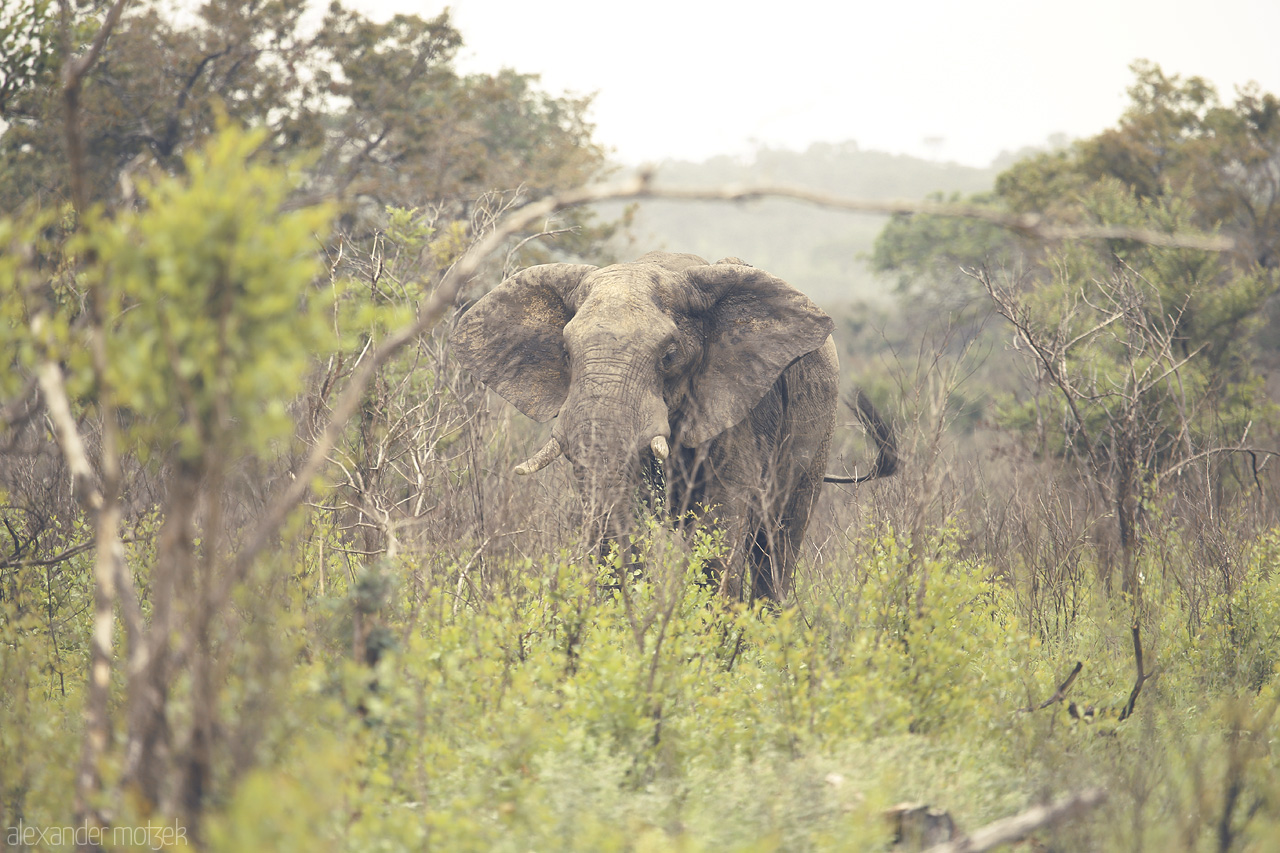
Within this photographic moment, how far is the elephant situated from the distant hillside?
59.1 metres

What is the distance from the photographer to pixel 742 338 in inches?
314

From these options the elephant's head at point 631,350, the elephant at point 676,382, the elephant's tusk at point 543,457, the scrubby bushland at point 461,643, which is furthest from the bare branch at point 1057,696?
the elephant's tusk at point 543,457

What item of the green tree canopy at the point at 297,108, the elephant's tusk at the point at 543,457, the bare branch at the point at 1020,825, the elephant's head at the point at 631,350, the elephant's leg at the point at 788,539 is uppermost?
the green tree canopy at the point at 297,108

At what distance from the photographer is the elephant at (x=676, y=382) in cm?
688

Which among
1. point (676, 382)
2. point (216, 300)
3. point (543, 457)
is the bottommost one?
point (543, 457)

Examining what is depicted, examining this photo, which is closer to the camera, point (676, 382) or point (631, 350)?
point (631, 350)

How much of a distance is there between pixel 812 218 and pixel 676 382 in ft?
329

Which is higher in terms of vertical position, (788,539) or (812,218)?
(812,218)

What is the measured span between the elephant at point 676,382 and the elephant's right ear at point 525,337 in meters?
0.01

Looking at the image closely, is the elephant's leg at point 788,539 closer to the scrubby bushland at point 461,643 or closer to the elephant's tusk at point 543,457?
the scrubby bushland at point 461,643

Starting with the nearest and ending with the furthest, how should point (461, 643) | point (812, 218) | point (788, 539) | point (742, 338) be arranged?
point (461, 643) < point (742, 338) < point (788, 539) < point (812, 218)

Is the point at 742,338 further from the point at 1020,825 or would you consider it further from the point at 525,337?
the point at 1020,825

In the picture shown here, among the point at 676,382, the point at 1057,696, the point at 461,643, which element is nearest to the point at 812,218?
the point at 676,382

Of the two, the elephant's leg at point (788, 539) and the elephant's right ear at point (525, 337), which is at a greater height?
the elephant's right ear at point (525, 337)
